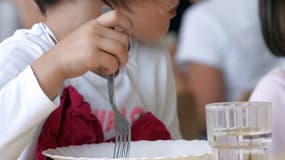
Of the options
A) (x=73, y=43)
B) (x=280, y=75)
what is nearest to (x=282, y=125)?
(x=280, y=75)

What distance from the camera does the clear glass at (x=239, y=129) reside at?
0.84 meters

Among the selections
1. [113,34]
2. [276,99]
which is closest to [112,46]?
[113,34]

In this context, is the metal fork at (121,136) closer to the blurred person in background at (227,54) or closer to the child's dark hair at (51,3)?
the child's dark hair at (51,3)

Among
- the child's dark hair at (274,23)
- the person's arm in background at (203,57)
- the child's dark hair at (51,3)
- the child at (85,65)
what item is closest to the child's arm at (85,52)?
the child at (85,65)

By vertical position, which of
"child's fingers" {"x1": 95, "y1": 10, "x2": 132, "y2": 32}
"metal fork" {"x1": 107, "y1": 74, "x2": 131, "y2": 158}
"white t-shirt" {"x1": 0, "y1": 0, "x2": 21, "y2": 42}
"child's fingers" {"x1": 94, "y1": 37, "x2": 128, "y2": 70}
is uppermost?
"white t-shirt" {"x1": 0, "y1": 0, "x2": 21, "y2": 42}

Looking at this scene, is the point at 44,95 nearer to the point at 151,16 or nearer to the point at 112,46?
the point at 112,46

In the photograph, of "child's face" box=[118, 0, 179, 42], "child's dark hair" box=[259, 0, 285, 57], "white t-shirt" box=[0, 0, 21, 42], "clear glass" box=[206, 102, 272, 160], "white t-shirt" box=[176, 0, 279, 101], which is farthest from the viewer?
"white t-shirt" box=[0, 0, 21, 42]

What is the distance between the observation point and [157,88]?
127 cm

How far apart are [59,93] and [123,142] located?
0.11 meters

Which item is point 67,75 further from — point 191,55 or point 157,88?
point 191,55

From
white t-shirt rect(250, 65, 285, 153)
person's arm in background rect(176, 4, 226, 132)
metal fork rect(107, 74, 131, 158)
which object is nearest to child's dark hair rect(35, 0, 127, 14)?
metal fork rect(107, 74, 131, 158)

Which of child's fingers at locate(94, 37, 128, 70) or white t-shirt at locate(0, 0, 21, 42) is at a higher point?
white t-shirt at locate(0, 0, 21, 42)

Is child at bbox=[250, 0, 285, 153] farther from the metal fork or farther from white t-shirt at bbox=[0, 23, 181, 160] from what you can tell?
the metal fork

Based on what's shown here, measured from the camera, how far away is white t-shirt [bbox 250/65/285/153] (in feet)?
4.34
